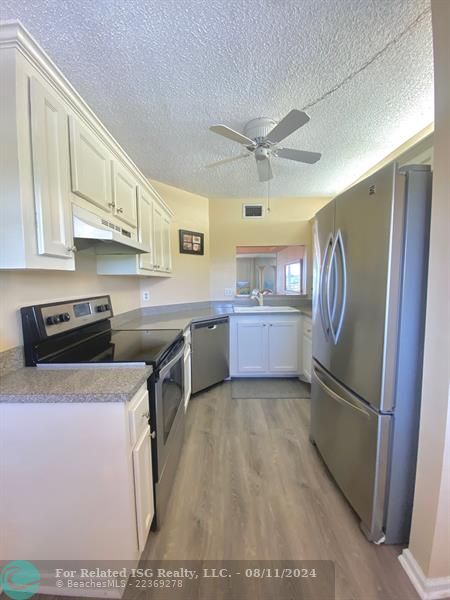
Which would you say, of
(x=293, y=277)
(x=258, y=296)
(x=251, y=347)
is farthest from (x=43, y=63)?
(x=293, y=277)

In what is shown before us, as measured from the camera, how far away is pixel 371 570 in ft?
3.72

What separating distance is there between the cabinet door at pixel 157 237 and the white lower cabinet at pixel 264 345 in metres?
1.14

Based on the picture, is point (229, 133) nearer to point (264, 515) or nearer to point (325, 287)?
point (325, 287)

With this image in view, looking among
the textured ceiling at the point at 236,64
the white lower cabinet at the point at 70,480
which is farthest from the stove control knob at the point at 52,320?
the textured ceiling at the point at 236,64

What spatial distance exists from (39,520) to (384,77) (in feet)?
9.29

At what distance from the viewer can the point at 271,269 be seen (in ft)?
13.2

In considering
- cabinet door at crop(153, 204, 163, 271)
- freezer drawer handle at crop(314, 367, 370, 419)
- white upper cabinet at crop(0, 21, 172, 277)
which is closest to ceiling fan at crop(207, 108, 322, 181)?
white upper cabinet at crop(0, 21, 172, 277)

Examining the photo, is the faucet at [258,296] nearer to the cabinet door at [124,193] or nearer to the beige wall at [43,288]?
the beige wall at [43,288]

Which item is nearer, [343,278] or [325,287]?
[343,278]

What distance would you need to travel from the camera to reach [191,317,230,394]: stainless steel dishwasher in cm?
275

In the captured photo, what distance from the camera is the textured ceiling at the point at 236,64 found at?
Answer: 1.11 metres

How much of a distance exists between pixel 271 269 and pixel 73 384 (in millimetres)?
Result: 3424

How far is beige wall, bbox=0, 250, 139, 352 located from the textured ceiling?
1140 millimetres

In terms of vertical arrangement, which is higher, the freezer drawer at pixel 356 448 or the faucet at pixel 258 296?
the faucet at pixel 258 296
